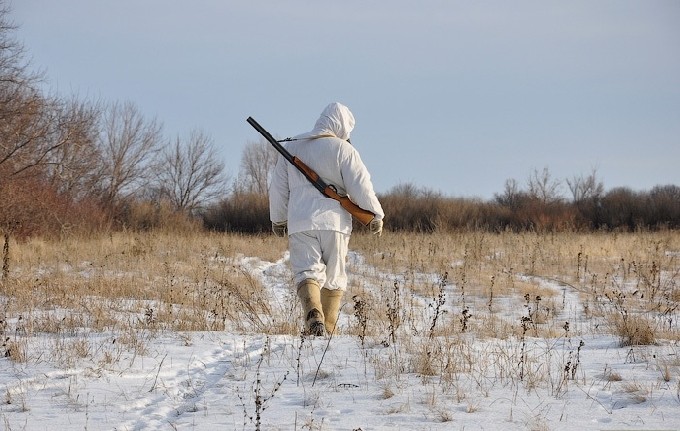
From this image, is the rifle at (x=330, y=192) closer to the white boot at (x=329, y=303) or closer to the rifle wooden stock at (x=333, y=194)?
the rifle wooden stock at (x=333, y=194)

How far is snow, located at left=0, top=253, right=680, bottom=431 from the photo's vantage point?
3.35m

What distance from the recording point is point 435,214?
29188 millimetres

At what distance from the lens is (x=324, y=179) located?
20.7 ft

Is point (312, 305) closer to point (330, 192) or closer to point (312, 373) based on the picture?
point (330, 192)

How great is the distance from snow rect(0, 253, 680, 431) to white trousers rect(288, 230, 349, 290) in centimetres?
77

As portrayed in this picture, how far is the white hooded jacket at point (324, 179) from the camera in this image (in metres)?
6.15

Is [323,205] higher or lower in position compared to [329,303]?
higher

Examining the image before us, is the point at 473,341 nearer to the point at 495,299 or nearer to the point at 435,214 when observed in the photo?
the point at 495,299

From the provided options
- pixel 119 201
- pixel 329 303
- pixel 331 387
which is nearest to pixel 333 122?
pixel 329 303

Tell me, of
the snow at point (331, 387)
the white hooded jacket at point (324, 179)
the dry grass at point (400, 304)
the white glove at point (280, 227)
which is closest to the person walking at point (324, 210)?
the white hooded jacket at point (324, 179)

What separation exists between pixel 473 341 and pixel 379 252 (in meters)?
11.4

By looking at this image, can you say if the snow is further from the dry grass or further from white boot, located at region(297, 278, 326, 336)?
white boot, located at region(297, 278, 326, 336)

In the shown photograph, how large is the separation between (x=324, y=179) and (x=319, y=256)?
0.75 meters

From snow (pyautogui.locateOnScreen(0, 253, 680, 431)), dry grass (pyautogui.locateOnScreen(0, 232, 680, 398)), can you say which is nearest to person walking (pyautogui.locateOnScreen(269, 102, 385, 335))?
dry grass (pyautogui.locateOnScreen(0, 232, 680, 398))
